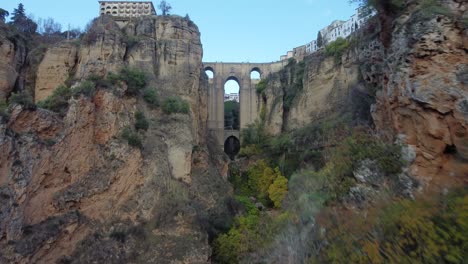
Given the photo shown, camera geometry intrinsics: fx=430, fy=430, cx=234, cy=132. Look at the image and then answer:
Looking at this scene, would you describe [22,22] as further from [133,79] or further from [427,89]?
[427,89]

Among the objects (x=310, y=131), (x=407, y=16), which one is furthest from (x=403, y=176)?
(x=310, y=131)

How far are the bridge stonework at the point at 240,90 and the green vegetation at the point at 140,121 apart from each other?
59.9ft

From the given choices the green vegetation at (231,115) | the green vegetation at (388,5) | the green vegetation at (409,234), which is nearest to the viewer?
the green vegetation at (409,234)

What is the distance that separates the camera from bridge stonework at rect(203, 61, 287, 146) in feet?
147

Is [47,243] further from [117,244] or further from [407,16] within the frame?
[407,16]

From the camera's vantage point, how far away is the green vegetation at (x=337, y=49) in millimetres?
37562

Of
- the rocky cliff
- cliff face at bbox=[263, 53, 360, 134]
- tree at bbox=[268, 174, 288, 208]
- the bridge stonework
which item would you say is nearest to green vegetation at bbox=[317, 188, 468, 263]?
the rocky cliff

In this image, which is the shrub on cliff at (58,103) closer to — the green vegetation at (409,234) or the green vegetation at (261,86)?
the green vegetation at (409,234)

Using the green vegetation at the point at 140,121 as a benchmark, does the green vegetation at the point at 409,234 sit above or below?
below

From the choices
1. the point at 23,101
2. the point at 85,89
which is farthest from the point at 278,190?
the point at 23,101

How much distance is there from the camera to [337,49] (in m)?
38.0

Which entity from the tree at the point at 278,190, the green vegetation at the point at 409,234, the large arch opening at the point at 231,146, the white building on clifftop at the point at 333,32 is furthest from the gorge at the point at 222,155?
the white building on clifftop at the point at 333,32

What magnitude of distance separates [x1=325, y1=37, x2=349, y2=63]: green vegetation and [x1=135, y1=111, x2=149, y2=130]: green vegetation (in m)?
19.8

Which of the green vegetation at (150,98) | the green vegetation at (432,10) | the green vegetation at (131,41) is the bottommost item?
the green vegetation at (150,98)
